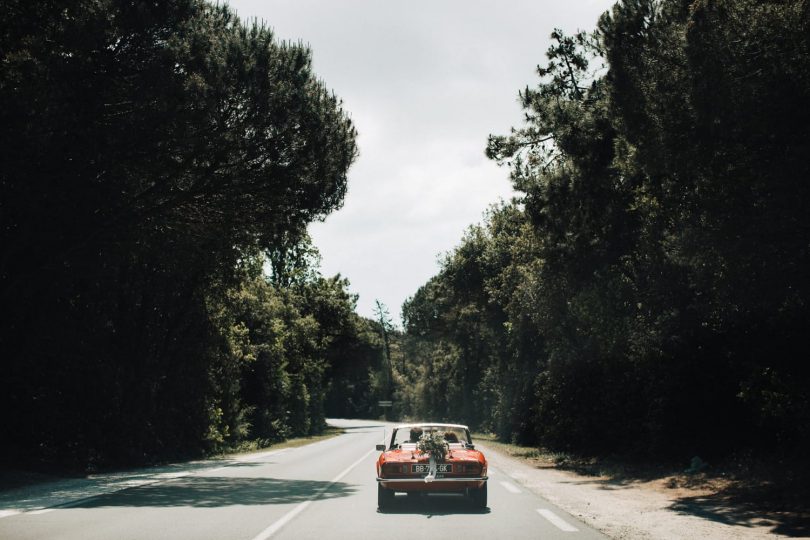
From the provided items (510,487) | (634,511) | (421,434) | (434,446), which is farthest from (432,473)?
(510,487)

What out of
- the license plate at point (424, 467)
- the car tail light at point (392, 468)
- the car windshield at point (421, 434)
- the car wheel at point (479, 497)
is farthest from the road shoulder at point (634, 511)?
the car tail light at point (392, 468)

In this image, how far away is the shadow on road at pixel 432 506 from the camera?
36.1ft

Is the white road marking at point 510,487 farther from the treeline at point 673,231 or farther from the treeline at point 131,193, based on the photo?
the treeline at point 131,193

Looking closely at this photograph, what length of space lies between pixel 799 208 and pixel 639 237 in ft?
25.8

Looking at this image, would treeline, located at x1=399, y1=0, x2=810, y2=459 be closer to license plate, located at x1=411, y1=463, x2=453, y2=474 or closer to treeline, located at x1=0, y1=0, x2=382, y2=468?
license plate, located at x1=411, y1=463, x2=453, y2=474

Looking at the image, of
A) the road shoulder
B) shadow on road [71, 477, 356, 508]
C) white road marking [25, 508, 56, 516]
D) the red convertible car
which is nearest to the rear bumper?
the red convertible car

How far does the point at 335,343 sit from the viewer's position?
2657 inches

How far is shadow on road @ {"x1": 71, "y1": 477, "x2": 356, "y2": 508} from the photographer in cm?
1223

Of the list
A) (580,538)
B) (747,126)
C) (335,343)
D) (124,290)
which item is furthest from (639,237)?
(335,343)

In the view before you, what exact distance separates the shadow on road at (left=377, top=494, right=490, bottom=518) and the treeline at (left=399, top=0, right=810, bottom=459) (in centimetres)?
518

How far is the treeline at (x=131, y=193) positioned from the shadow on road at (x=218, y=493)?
4777mm

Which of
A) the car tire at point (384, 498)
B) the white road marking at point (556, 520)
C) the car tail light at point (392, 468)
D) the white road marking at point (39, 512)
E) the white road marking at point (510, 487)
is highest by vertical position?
the car tail light at point (392, 468)

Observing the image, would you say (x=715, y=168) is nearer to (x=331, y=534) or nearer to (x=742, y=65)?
(x=742, y=65)

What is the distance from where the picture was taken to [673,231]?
15758 millimetres
